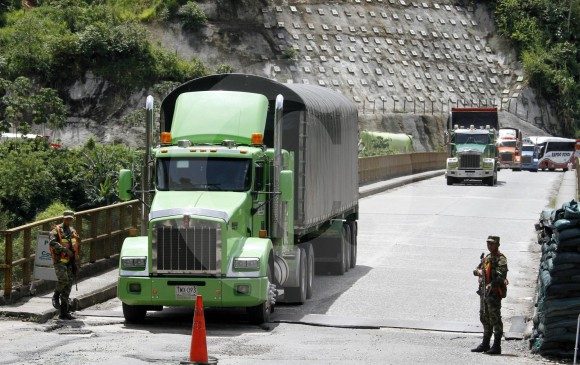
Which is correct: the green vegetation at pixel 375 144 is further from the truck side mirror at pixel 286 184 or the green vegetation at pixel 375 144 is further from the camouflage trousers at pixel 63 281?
the camouflage trousers at pixel 63 281

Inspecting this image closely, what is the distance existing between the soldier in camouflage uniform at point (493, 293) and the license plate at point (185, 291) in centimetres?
398

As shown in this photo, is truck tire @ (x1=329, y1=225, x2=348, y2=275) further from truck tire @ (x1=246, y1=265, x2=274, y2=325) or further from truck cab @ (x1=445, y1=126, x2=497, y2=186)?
truck cab @ (x1=445, y1=126, x2=497, y2=186)

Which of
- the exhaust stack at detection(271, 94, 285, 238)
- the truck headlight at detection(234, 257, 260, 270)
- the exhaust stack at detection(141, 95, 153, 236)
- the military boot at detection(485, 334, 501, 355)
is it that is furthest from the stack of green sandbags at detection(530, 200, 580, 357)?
the exhaust stack at detection(141, 95, 153, 236)

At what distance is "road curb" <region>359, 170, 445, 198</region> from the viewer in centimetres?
5275

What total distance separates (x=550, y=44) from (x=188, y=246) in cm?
10046

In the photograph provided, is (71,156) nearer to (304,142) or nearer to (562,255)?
(304,142)

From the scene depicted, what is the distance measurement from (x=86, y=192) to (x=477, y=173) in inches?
1168

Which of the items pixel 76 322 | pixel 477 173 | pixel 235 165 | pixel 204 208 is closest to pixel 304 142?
pixel 235 165

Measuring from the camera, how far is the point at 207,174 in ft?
63.8

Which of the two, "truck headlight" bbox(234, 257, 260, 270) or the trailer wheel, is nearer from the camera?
"truck headlight" bbox(234, 257, 260, 270)

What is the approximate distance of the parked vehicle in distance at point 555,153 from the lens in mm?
86750

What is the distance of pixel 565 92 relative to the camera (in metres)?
110

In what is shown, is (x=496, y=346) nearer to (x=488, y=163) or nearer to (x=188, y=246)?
(x=188, y=246)

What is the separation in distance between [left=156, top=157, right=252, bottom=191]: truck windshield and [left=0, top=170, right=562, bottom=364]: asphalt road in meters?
2.03
